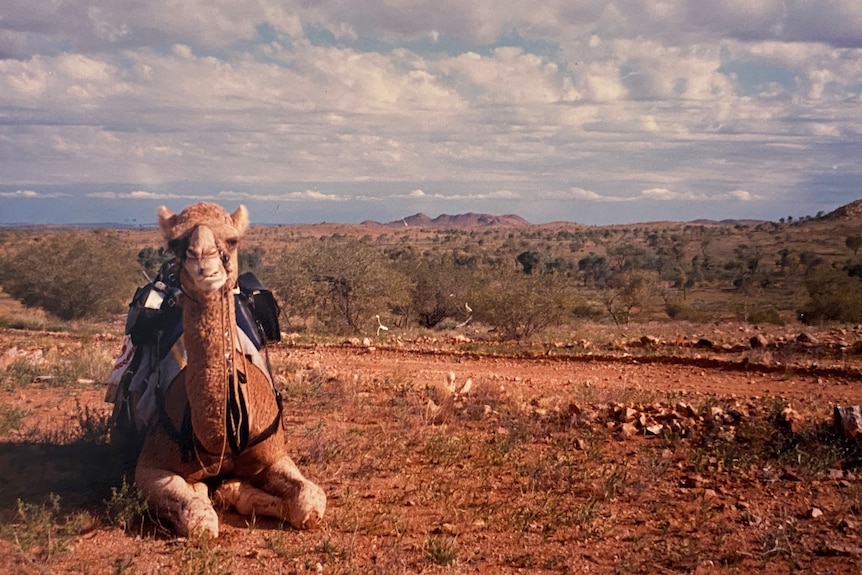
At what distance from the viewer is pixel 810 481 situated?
7801mm

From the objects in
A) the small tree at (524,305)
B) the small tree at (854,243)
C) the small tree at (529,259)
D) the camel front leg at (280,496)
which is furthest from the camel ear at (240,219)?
the small tree at (854,243)

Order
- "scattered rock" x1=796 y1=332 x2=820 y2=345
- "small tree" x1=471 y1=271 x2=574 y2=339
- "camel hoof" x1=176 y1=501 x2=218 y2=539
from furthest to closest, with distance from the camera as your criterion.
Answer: "small tree" x1=471 y1=271 x2=574 y2=339 < "scattered rock" x1=796 y1=332 x2=820 y2=345 < "camel hoof" x1=176 y1=501 x2=218 y2=539

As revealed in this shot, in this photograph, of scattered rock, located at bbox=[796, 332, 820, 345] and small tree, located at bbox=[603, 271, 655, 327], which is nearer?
scattered rock, located at bbox=[796, 332, 820, 345]

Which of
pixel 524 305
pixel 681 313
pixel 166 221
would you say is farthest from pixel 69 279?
pixel 166 221

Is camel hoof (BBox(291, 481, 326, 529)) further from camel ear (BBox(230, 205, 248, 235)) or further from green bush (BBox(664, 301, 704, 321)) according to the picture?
green bush (BBox(664, 301, 704, 321))

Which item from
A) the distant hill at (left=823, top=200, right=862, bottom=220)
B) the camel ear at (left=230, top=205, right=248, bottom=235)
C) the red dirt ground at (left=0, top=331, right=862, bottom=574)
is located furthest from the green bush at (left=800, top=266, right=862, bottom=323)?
the distant hill at (left=823, top=200, right=862, bottom=220)

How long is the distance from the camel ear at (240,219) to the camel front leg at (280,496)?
193cm

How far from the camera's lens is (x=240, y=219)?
6.10 meters

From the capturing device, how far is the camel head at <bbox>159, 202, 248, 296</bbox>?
5496mm

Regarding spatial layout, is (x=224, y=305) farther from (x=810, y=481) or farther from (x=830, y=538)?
(x=810, y=481)

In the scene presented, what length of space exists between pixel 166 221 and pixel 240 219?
1.81 ft

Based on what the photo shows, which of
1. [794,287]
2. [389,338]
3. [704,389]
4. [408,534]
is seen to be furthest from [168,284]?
[794,287]

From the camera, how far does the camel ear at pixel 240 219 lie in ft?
19.9

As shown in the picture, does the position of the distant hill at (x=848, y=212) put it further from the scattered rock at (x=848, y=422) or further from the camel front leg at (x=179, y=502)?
the camel front leg at (x=179, y=502)
